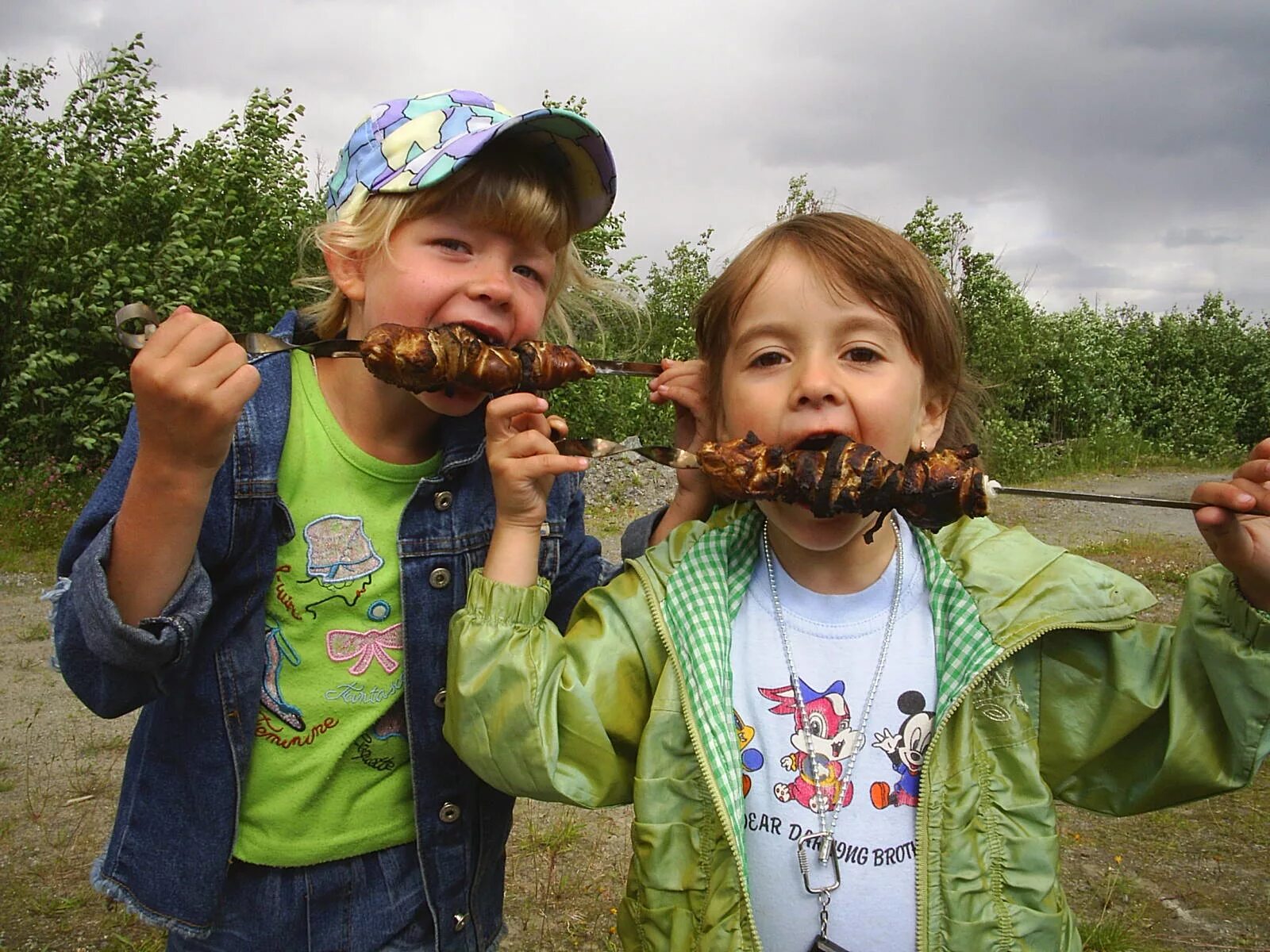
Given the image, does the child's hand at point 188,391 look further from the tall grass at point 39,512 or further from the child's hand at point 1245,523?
the tall grass at point 39,512

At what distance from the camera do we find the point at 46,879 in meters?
4.09

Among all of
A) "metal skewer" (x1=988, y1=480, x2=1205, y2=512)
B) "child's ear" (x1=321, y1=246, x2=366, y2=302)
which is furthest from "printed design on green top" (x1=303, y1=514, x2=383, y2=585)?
"metal skewer" (x1=988, y1=480, x2=1205, y2=512)

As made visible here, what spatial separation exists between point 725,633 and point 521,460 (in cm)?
61

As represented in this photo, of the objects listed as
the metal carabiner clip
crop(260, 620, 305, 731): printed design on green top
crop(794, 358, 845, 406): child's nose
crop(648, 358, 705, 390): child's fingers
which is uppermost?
crop(648, 358, 705, 390): child's fingers

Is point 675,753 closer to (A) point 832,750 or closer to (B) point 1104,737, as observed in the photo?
(A) point 832,750

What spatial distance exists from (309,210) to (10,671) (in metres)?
7.69

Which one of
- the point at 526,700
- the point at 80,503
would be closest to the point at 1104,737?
the point at 526,700

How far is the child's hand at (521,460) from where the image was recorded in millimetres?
2070

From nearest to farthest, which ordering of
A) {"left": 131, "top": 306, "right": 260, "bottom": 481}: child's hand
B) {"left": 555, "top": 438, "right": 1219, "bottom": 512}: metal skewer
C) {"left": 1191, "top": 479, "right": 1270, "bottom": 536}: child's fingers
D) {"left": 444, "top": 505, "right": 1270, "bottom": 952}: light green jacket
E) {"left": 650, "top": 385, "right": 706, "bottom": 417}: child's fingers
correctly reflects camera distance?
{"left": 131, "top": 306, "right": 260, "bottom": 481}: child's hand, {"left": 1191, "top": 479, "right": 1270, "bottom": 536}: child's fingers, {"left": 444, "top": 505, "right": 1270, "bottom": 952}: light green jacket, {"left": 555, "top": 438, "right": 1219, "bottom": 512}: metal skewer, {"left": 650, "top": 385, "right": 706, "bottom": 417}: child's fingers

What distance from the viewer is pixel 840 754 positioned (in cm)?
200

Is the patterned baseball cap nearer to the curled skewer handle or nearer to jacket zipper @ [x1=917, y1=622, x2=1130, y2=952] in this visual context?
the curled skewer handle

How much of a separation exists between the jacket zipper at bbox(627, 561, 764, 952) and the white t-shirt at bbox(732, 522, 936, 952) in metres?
0.11

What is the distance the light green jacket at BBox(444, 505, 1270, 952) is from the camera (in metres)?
1.86

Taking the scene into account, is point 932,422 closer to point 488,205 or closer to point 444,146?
point 488,205
